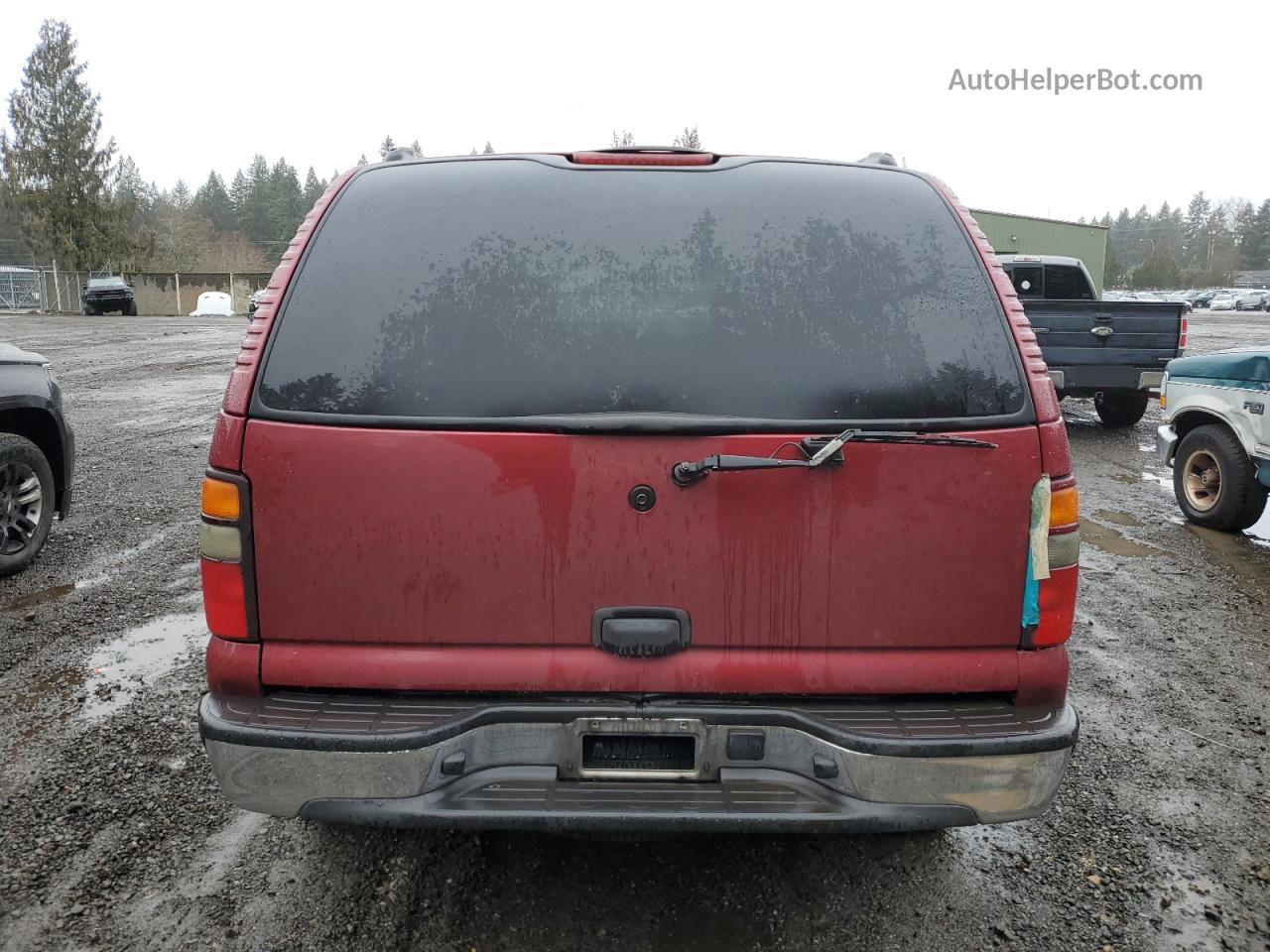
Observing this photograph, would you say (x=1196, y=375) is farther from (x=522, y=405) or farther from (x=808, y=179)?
(x=522, y=405)

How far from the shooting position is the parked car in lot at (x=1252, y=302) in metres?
58.9

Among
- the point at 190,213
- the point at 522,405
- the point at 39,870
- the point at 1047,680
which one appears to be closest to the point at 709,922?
the point at 1047,680

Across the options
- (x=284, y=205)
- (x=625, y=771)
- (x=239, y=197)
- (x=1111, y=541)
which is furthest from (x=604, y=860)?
(x=239, y=197)

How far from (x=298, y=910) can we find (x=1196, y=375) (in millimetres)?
6899

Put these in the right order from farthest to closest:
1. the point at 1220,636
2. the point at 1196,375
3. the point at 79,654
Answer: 1. the point at 1196,375
2. the point at 1220,636
3. the point at 79,654

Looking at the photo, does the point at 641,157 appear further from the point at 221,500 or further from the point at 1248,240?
the point at 1248,240

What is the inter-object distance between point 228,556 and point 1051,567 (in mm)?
1968

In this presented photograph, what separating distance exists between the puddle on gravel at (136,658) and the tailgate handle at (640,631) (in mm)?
2591

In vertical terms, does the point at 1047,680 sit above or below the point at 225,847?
above

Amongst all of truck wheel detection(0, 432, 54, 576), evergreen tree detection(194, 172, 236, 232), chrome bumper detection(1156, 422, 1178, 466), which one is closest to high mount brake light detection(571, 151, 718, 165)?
truck wheel detection(0, 432, 54, 576)

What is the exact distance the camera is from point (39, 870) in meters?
2.70

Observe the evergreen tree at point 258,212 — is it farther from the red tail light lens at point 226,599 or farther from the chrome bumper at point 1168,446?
the red tail light lens at point 226,599

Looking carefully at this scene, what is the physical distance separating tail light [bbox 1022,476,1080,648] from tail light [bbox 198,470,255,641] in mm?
1855

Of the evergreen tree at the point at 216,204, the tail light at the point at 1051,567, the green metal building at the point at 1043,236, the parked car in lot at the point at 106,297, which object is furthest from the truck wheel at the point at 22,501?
the evergreen tree at the point at 216,204
